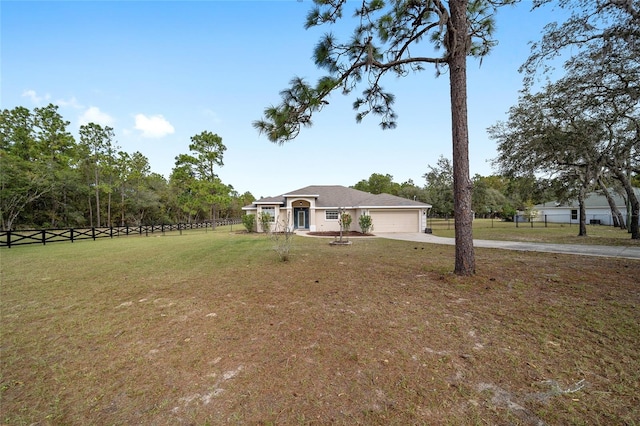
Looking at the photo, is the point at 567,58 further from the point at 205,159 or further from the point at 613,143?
the point at 205,159

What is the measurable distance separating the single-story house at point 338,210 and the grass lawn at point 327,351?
14539 millimetres

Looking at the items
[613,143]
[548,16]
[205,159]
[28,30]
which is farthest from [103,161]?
[613,143]

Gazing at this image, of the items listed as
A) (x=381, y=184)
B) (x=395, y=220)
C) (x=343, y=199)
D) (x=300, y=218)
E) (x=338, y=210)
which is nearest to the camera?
(x=395, y=220)

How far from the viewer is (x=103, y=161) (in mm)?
30156

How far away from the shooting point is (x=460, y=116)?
229 inches

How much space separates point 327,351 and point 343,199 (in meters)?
20.7

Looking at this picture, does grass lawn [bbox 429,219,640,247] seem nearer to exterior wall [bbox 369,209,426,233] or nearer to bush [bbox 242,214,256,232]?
exterior wall [bbox 369,209,426,233]

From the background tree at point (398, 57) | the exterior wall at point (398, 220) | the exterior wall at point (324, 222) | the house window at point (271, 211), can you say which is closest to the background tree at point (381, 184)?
the exterior wall at point (398, 220)

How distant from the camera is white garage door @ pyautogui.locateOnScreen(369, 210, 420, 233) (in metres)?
20.8

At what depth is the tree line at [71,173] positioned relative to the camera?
937 inches

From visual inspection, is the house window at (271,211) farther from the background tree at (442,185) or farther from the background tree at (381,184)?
the background tree at (381,184)

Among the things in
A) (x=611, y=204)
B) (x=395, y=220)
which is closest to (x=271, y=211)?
(x=395, y=220)

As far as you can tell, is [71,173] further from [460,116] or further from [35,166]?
[460,116]

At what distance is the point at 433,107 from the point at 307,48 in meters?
9.28
